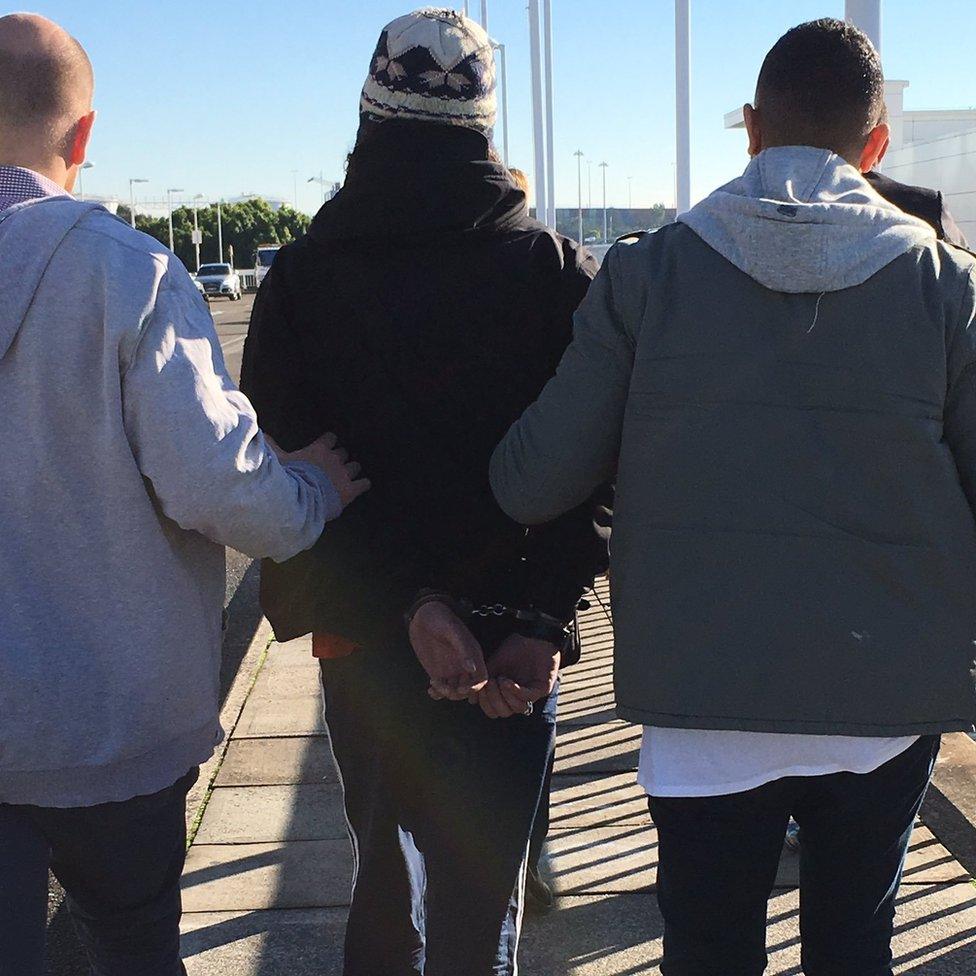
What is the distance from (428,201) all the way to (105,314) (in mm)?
585

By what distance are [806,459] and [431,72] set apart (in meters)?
0.89

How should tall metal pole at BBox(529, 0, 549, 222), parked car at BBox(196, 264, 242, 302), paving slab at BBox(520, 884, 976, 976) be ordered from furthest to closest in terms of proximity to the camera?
parked car at BBox(196, 264, 242, 302) < tall metal pole at BBox(529, 0, 549, 222) < paving slab at BBox(520, 884, 976, 976)

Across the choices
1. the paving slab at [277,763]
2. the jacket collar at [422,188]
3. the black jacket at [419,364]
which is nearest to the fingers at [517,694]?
the black jacket at [419,364]

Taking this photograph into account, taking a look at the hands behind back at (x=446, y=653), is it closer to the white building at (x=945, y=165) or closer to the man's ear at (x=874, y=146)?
the man's ear at (x=874, y=146)

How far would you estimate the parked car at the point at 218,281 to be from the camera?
5956 cm

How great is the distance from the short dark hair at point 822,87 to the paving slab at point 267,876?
229 cm

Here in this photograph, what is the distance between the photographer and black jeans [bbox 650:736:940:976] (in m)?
2.06

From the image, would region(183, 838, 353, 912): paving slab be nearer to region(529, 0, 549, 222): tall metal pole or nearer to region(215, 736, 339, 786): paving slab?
region(215, 736, 339, 786): paving slab

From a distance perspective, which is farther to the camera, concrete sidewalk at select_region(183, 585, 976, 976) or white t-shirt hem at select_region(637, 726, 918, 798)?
concrete sidewalk at select_region(183, 585, 976, 976)

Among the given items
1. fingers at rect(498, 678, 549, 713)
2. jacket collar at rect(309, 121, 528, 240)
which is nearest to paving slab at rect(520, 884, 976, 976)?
fingers at rect(498, 678, 549, 713)

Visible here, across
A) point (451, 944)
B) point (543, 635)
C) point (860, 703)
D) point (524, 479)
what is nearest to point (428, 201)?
point (524, 479)

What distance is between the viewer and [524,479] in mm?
2133

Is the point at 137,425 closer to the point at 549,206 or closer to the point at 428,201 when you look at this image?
the point at 428,201

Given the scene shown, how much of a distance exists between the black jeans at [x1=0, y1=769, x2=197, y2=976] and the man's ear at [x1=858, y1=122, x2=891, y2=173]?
1.47 meters
